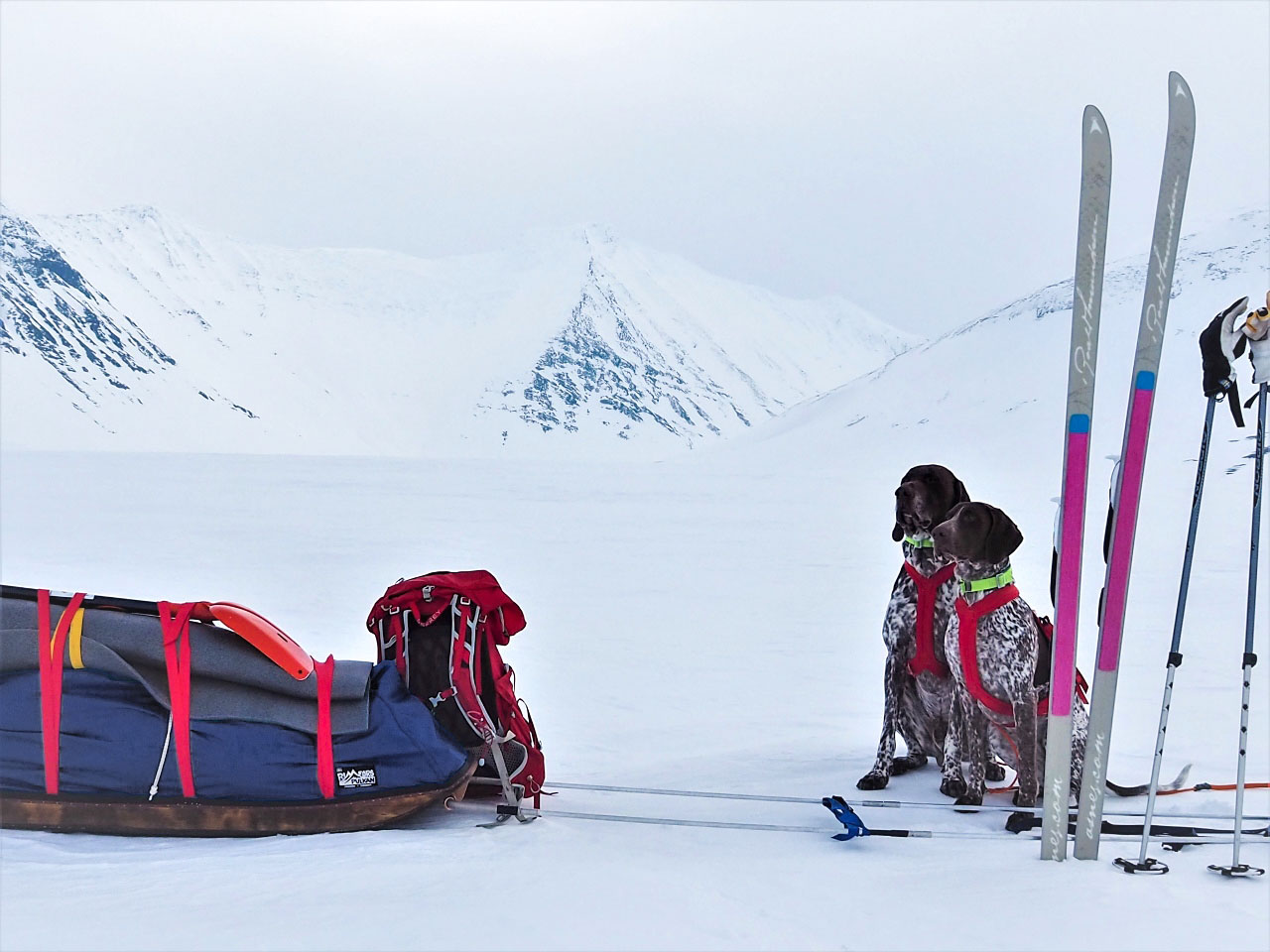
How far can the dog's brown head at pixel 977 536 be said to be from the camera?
332 centimetres

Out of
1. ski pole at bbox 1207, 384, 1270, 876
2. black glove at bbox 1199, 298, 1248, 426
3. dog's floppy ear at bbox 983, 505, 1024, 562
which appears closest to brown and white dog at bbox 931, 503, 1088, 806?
dog's floppy ear at bbox 983, 505, 1024, 562

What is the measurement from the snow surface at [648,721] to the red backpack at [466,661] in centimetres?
23

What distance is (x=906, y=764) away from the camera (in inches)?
156

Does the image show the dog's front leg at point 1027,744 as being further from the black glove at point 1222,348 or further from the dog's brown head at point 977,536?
the black glove at point 1222,348

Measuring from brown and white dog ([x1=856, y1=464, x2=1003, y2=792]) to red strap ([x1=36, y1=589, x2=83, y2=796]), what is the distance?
234cm

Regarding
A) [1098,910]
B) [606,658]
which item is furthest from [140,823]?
[606,658]

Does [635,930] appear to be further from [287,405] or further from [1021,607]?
[287,405]

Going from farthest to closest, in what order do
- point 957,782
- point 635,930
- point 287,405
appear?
point 287,405, point 957,782, point 635,930

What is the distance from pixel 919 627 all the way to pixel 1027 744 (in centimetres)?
51

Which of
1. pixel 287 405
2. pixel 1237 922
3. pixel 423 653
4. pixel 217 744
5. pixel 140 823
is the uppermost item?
pixel 287 405

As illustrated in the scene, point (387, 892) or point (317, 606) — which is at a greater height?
point (317, 606)

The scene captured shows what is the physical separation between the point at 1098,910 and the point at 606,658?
4.41 meters

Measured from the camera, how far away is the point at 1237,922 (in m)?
2.50

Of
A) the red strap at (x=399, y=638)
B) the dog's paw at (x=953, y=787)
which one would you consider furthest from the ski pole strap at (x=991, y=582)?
the red strap at (x=399, y=638)
